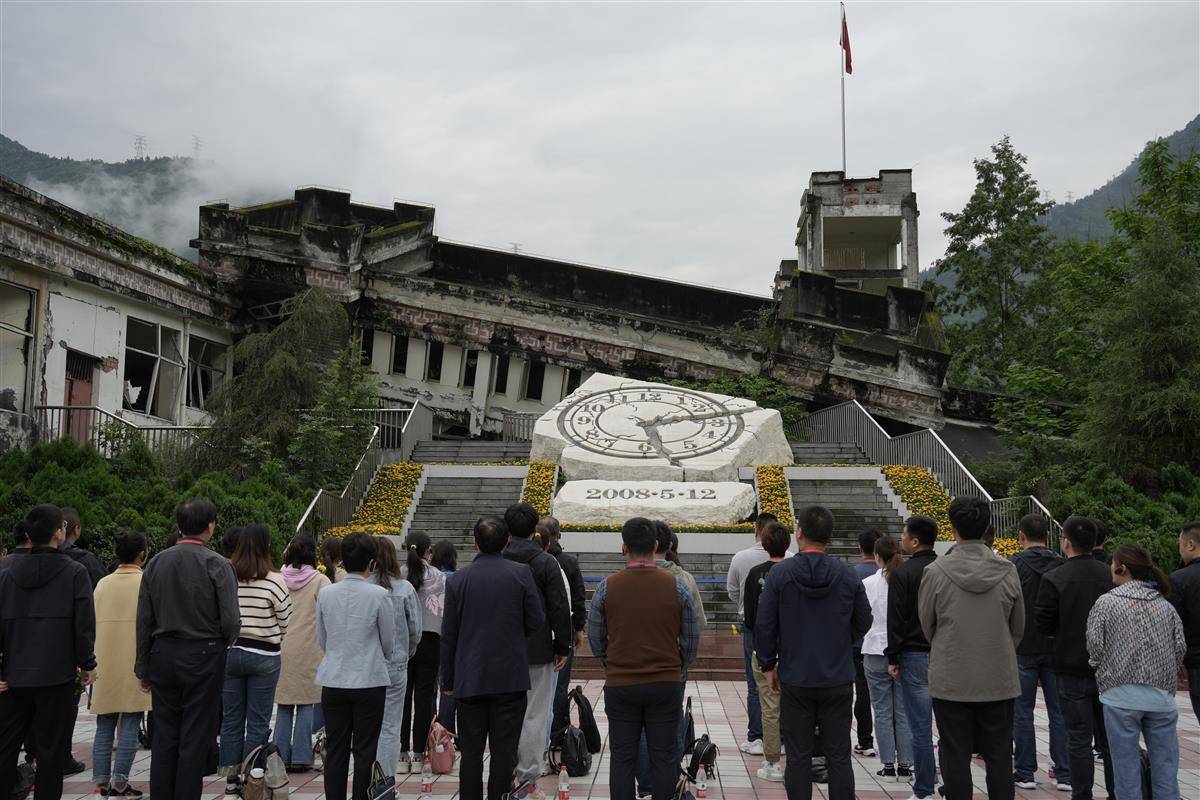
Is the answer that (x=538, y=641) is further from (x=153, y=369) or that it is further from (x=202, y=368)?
(x=202, y=368)

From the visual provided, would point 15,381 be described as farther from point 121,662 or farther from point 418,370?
point 121,662

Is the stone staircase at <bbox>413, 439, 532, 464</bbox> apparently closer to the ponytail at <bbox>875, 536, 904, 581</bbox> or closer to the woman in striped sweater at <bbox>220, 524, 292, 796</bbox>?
the ponytail at <bbox>875, 536, 904, 581</bbox>

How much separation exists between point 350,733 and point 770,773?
2719 mm

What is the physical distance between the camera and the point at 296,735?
267 inches

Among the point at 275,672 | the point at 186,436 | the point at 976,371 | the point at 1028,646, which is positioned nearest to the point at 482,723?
the point at 275,672

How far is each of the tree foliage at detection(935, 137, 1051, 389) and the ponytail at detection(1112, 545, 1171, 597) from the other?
26.5m

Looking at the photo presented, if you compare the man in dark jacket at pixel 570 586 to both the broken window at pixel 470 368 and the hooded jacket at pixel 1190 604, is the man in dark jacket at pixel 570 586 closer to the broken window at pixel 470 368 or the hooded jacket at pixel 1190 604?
the hooded jacket at pixel 1190 604

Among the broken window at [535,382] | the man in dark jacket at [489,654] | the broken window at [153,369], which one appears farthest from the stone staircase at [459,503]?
the man in dark jacket at [489,654]

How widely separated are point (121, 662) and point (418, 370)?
18.5m

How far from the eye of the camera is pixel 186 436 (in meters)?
18.0

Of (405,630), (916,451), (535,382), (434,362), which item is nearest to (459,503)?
(535,382)

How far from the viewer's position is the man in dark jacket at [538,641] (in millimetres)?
5695

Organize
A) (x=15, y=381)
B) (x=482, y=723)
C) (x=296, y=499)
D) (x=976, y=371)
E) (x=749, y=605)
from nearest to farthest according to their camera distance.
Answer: (x=482, y=723) < (x=749, y=605) < (x=296, y=499) < (x=15, y=381) < (x=976, y=371)

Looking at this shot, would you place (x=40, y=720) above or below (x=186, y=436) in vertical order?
below
